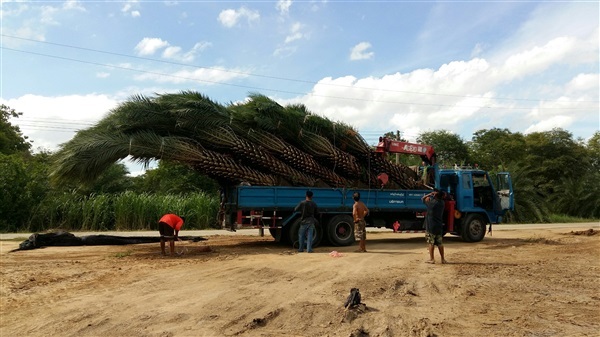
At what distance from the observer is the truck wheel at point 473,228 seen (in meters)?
14.6

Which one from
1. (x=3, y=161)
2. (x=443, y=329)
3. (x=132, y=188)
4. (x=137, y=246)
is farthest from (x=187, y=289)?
(x=132, y=188)

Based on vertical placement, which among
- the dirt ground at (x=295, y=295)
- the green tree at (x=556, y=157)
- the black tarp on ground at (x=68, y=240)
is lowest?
the dirt ground at (x=295, y=295)

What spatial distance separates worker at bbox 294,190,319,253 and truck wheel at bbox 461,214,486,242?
5237mm

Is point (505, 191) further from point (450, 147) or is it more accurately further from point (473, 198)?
point (450, 147)

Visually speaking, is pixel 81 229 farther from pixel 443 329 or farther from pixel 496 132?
A: pixel 496 132

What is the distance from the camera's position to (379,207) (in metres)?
14.0

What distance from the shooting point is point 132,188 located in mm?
28812

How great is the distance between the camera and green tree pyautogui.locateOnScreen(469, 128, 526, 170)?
153 ft

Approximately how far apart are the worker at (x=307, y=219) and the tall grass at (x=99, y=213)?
Result: 11.2 meters

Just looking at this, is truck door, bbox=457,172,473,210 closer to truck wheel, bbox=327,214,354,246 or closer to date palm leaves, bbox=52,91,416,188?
date palm leaves, bbox=52,91,416,188

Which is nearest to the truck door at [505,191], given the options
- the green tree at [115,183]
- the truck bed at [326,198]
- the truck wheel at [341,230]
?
the truck bed at [326,198]

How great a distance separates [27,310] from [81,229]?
15746 mm

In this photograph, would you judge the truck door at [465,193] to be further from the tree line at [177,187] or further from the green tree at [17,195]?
the green tree at [17,195]

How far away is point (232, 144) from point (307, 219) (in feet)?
9.09
